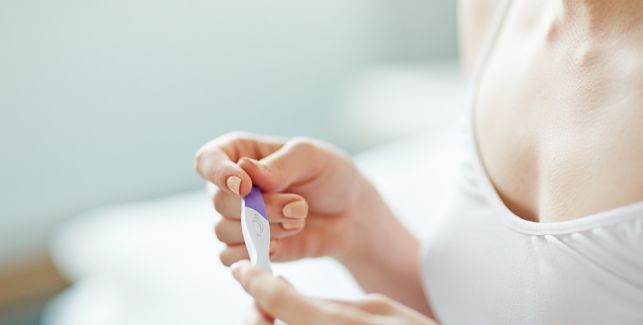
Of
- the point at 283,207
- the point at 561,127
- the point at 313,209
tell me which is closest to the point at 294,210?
the point at 283,207

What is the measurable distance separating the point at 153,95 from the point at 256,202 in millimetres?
1407

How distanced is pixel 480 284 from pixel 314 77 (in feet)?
5.20

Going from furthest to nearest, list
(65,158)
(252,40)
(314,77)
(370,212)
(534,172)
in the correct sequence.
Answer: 1. (314,77)
2. (252,40)
3. (65,158)
4. (370,212)
5. (534,172)

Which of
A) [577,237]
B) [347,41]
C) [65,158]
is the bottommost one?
[65,158]

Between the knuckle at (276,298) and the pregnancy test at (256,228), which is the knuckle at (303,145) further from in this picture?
the knuckle at (276,298)

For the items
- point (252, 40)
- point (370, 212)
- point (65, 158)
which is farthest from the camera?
point (252, 40)

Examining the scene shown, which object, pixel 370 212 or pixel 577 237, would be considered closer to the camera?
pixel 577 237

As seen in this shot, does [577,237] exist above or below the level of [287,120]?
above

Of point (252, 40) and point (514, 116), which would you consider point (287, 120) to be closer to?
point (252, 40)

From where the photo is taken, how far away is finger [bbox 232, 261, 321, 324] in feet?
1.65

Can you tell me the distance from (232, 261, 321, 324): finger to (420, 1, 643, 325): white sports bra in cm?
23

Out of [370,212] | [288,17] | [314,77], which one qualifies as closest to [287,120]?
[314,77]

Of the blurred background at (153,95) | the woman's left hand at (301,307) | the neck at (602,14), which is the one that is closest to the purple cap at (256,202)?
the woman's left hand at (301,307)

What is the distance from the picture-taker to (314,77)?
2.27m
